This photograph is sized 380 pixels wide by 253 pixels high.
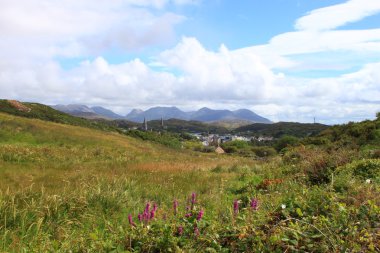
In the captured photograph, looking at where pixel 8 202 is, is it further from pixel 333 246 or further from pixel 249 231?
pixel 333 246

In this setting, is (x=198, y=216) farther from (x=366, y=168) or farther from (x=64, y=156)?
(x=64, y=156)

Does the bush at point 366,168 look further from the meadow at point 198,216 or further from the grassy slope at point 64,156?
the grassy slope at point 64,156

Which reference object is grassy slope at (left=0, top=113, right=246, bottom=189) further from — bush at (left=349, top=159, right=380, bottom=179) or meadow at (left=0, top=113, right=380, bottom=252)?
bush at (left=349, top=159, right=380, bottom=179)

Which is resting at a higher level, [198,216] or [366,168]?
[198,216]

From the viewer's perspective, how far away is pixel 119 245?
3.46 meters

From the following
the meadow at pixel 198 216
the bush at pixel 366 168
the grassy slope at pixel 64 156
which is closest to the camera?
the meadow at pixel 198 216

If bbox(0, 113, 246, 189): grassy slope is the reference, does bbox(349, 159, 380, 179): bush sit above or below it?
above

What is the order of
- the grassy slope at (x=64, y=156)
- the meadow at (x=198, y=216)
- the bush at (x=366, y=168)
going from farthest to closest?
the grassy slope at (x=64, y=156) → the bush at (x=366, y=168) → the meadow at (x=198, y=216)

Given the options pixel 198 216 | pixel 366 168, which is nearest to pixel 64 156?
pixel 366 168

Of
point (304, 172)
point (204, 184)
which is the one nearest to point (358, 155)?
point (304, 172)

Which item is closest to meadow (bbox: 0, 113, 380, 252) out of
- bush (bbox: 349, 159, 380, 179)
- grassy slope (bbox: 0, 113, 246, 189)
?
bush (bbox: 349, 159, 380, 179)

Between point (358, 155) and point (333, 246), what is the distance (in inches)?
407

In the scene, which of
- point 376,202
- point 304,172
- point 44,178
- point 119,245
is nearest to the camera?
point 119,245

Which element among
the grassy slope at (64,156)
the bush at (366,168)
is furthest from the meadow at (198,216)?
the grassy slope at (64,156)
